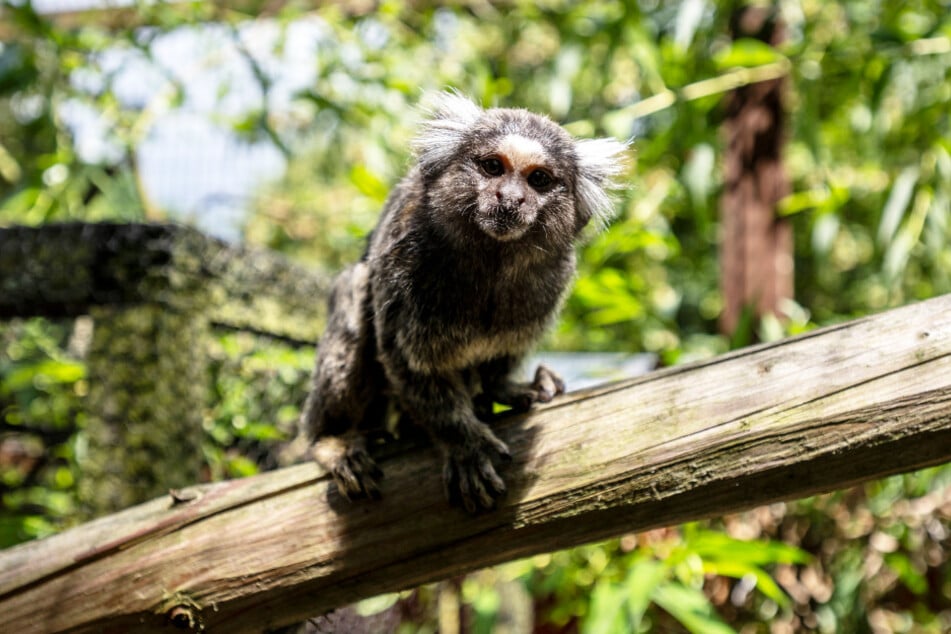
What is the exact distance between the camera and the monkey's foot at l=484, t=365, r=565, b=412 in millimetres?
2061

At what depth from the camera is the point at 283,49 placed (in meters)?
3.67

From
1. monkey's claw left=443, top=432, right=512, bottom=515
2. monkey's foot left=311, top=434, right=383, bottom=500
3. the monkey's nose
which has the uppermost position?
the monkey's nose

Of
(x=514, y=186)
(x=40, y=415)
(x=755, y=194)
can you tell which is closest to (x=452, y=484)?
(x=514, y=186)

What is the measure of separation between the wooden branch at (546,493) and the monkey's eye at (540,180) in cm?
49

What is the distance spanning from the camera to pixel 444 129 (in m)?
2.16

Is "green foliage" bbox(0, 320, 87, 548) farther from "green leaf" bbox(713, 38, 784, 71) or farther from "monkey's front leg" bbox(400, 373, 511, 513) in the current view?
"green leaf" bbox(713, 38, 784, 71)

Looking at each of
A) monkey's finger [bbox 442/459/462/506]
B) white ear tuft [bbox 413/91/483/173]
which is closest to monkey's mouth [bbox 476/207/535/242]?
white ear tuft [bbox 413/91/483/173]

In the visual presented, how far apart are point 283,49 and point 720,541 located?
8.45ft

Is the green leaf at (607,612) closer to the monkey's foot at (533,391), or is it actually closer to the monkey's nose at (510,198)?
the monkey's foot at (533,391)

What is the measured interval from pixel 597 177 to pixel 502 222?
0.42 metres

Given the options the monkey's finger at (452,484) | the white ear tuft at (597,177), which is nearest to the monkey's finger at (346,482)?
the monkey's finger at (452,484)

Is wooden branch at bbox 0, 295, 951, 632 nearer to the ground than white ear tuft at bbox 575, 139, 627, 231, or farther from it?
nearer to the ground

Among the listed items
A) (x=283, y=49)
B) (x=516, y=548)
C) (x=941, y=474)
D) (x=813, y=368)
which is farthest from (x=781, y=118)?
(x=516, y=548)

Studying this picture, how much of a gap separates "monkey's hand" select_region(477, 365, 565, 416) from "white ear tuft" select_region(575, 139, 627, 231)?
0.40m
